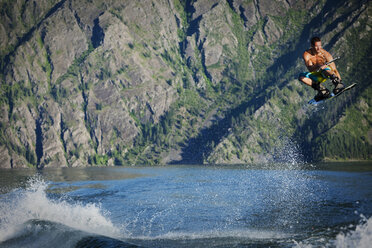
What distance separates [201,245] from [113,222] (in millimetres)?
12081

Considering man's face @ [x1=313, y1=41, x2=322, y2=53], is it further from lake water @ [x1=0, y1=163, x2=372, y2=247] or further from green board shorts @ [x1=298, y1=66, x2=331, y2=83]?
lake water @ [x1=0, y1=163, x2=372, y2=247]

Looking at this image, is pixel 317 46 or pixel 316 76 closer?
pixel 317 46

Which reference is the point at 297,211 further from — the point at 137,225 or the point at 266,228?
the point at 137,225

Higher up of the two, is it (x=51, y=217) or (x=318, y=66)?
(x=318, y=66)

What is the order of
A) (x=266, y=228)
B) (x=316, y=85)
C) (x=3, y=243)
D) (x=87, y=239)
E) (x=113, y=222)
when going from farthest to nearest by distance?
(x=113, y=222), (x=266, y=228), (x=3, y=243), (x=87, y=239), (x=316, y=85)

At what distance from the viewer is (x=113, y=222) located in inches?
1163

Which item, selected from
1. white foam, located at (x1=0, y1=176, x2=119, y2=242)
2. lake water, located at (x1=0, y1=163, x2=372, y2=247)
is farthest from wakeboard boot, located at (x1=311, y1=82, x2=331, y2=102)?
white foam, located at (x1=0, y1=176, x2=119, y2=242)

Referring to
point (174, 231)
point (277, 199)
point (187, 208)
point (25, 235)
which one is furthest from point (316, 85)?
point (277, 199)

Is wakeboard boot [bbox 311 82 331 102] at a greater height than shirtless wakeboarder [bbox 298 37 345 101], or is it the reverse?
shirtless wakeboarder [bbox 298 37 345 101]

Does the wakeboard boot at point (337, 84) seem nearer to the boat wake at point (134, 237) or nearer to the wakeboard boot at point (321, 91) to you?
the wakeboard boot at point (321, 91)

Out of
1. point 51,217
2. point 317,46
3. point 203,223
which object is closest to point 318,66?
point 317,46

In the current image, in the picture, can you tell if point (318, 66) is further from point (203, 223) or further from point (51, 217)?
point (51, 217)

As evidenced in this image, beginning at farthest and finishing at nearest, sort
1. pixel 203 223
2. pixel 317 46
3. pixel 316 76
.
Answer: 1. pixel 203 223
2. pixel 316 76
3. pixel 317 46

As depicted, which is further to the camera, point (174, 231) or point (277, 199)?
point (277, 199)
